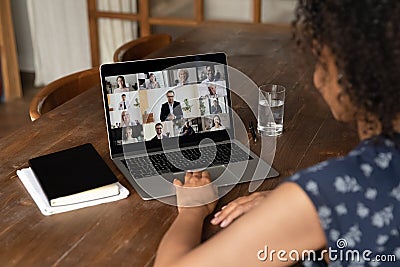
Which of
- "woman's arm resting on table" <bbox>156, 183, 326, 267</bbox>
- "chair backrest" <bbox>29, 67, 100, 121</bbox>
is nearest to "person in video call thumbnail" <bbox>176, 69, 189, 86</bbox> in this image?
"chair backrest" <bbox>29, 67, 100, 121</bbox>

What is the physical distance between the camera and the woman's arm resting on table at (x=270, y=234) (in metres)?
1.02

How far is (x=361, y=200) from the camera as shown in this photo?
106cm

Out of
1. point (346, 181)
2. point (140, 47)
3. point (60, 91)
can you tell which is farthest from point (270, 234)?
point (140, 47)

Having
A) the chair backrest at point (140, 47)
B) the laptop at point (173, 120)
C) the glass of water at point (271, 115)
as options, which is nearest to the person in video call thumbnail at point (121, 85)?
the laptop at point (173, 120)

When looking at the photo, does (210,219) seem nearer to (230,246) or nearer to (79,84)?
(230,246)

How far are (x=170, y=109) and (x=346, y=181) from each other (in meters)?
0.67

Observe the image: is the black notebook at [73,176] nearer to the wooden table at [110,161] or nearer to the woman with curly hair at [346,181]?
the wooden table at [110,161]

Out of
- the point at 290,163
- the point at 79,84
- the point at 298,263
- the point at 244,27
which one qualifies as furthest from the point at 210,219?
the point at 244,27

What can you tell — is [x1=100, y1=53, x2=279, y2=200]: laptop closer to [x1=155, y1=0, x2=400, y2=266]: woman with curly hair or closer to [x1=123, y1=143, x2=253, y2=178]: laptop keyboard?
[x1=123, y1=143, x2=253, y2=178]: laptop keyboard

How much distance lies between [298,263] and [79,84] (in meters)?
1.18

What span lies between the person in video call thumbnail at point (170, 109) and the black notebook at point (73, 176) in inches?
7.6

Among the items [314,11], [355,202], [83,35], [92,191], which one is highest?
[314,11]

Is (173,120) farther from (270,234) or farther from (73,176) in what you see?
(270,234)

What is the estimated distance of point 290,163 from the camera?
159 cm
